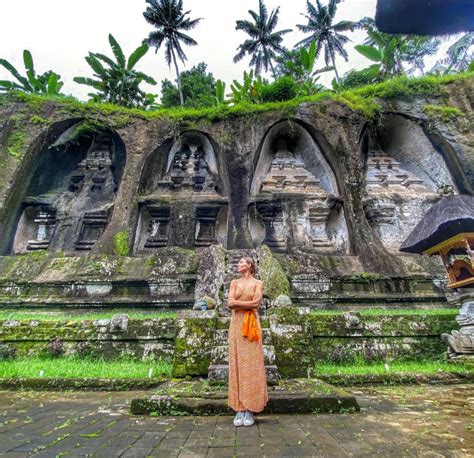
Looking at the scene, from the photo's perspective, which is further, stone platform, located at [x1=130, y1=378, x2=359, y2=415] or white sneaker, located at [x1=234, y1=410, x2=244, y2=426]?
stone platform, located at [x1=130, y1=378, x2=359, y2=415]

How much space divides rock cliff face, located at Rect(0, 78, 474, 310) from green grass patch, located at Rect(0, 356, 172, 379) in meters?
5.74

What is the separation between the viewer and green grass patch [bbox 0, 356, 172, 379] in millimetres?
→ 4590

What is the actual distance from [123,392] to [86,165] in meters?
12.2

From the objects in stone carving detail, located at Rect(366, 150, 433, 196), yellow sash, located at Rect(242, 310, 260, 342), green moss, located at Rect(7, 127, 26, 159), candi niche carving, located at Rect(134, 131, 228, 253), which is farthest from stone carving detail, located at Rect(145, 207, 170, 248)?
yellow sash, located at Rect(242, 310, 260, 342)

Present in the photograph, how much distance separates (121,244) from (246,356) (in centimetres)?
891

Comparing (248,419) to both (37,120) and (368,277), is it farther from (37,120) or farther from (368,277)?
(37,120)

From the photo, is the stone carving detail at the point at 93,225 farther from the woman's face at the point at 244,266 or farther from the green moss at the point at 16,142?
the woman's face at the point at 244,266

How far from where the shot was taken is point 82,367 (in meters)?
4.93

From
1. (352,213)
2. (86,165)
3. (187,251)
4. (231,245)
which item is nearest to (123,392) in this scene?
(187,251)

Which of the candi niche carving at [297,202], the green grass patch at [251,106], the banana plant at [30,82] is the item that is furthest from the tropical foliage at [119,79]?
the candi niche carving at [297,202]

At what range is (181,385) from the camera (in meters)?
3.76

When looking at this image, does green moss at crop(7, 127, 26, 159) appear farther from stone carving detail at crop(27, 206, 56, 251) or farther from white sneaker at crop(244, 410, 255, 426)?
white sneaker at crop(244, 410, 255, 426)

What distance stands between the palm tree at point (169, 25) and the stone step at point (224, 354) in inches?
893

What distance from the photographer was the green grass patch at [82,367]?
459 cm
